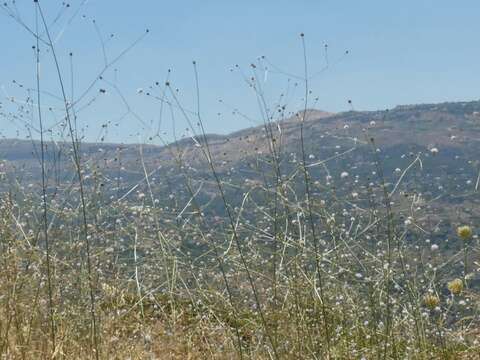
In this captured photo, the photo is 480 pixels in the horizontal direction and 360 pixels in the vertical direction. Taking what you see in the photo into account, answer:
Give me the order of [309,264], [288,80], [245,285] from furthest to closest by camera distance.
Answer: [245,285] → [309,264] → [288,80]

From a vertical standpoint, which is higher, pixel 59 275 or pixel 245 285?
pixel 59 275

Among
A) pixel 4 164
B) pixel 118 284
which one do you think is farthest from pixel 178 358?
pixel 4 164

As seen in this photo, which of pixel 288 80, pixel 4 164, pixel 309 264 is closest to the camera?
pixel 288 80

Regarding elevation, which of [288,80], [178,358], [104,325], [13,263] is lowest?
[178,358]

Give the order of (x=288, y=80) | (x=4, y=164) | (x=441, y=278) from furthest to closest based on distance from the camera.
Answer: (x=4, y=164)
(x=441, y=278)
(x=288, y=80)

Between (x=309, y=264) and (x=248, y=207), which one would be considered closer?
(x=309, y=264)

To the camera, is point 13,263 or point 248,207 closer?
point 13,263

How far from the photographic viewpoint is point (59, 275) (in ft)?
15.0

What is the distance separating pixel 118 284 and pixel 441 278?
208 centimetres

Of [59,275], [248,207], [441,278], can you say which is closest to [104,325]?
[59,275]

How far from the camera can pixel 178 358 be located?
16.3 ft

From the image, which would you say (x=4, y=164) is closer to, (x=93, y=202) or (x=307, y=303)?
(x=93, y=202)

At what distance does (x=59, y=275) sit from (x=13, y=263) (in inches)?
18.7

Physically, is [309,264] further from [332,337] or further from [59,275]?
[59,275]
